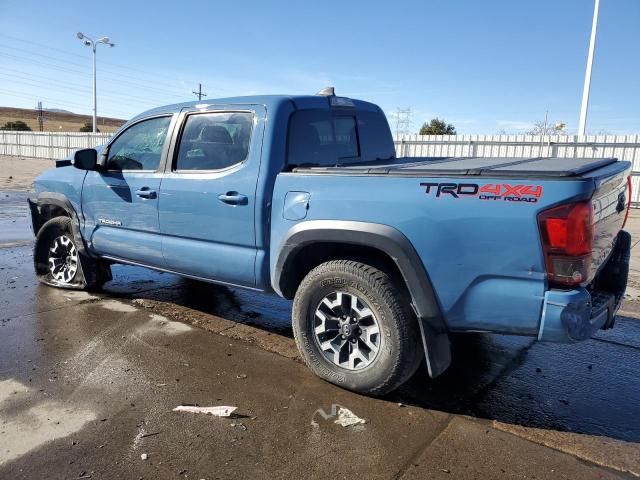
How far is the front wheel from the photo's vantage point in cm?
304

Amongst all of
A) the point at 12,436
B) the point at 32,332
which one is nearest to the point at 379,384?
the point at 12,436

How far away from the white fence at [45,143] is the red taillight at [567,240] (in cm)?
3163

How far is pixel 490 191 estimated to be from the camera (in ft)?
8.54

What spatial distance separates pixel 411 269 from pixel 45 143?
131 feet

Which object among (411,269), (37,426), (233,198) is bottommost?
(37,426)

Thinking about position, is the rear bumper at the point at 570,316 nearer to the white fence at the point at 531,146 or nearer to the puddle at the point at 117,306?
the puddle at the point at 117,306

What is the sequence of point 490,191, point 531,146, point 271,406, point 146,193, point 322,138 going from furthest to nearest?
point 531,146
point 146,193
point 322,138
point 271,406
point 490,191

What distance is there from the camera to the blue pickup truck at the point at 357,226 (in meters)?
2.56

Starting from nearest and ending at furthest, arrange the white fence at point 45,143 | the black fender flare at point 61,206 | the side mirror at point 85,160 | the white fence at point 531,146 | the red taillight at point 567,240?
the red taillight at point 567,240 → the side mirror at point 85,160 → the black fender flare at point 61,206 → the white fence at point 531,146 → the white fence at point 45,143

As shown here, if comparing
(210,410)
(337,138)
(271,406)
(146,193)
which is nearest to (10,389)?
(210,410)

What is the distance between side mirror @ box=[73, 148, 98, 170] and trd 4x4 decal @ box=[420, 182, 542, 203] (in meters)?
3.43

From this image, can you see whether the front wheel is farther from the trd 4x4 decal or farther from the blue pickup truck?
the trd 4x4 decal

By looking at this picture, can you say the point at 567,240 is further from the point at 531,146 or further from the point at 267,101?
the point at 531,146

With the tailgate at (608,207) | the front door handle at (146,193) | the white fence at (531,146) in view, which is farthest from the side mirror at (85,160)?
the white fence at (531,146)
